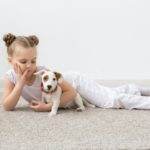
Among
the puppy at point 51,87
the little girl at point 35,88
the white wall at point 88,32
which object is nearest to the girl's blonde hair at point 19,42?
the little girl at point 35,88

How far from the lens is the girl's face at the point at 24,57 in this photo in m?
1.46

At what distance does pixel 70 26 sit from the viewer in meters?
2.10

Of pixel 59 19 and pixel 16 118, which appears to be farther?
pixel 59 19

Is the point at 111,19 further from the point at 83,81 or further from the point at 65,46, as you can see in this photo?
the point at 83,81

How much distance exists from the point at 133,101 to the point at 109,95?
10 cm

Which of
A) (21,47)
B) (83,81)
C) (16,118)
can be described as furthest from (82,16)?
(16,118)

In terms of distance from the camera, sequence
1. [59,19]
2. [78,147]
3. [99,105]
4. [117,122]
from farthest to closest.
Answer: [59,19] < [99,105] < [117,122] < [78,147]

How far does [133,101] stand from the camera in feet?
5.24

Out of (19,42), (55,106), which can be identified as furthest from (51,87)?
(19,42)

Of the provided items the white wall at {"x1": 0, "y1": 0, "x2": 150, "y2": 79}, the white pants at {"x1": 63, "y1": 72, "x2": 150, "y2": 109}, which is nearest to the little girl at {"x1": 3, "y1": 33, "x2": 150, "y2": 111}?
the white pants at {"x1": 63, "y1": 72, "x2": 150, "y2": 109}

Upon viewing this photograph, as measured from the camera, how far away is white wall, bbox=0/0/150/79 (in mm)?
2078

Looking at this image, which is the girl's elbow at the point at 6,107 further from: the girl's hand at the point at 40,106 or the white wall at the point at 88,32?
the white wall at the point at 88,32

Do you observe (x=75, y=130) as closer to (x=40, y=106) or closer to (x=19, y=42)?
(x=40, y=106)

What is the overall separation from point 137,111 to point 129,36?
663 millimetres
